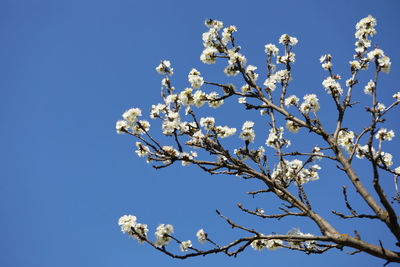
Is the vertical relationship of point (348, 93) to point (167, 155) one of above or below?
above

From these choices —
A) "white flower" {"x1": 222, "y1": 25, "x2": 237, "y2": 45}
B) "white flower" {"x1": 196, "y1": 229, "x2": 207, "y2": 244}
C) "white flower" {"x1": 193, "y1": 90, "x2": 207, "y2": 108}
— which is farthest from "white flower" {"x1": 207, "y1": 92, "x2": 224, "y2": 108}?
"white flower" {"x1": 196, "y1": 229, "x2": 207, "y2": 244}

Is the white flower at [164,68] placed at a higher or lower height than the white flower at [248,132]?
higher

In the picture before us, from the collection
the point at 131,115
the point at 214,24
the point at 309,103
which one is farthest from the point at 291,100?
the point at 131,115

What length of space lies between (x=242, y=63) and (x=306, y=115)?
5.82 feet

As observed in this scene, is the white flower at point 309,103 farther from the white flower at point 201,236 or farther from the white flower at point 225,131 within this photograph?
the white flower at point 201,236

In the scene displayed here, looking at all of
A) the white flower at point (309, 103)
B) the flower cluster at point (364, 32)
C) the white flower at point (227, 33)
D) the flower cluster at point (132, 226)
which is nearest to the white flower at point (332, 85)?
the white flower at point (309, 103)

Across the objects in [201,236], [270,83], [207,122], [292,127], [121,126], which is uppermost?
[270,83]

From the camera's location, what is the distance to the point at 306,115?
4992mm

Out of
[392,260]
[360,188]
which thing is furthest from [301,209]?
[392,260]

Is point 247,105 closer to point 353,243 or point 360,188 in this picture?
point 360,188

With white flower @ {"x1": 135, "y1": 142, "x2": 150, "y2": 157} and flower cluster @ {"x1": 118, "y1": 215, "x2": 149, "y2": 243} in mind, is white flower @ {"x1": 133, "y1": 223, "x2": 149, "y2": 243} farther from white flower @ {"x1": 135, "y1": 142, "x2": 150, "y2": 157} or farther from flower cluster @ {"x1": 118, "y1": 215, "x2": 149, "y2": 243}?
white flower @ {"x1": 135, "y1": 142, "x2": 150, "y2": 157}

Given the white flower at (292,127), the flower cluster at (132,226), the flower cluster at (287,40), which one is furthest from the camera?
the flower cluster at (287,40)

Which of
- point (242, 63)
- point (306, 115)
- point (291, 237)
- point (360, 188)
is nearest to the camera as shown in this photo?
point (291, 237)

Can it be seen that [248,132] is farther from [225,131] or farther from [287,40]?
[287,40]
